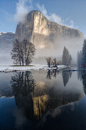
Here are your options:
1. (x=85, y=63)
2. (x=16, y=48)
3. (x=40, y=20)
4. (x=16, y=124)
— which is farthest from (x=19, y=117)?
(x=40, y=20)

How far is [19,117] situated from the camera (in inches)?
96.8

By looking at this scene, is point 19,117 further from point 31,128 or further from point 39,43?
point 39,43

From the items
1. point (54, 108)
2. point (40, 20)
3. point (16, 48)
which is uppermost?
point (40, 20)

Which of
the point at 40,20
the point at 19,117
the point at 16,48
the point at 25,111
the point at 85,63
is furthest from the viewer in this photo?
the point at 40,20

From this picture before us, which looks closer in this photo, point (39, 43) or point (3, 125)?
point (3, 125)

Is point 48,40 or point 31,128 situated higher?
point 48,40

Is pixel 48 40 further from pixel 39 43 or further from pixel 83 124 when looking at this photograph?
pixel 83 124

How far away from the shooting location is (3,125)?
208cm

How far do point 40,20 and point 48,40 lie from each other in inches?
2507

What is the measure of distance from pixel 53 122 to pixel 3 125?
1533mm

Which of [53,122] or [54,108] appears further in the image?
[54,108]

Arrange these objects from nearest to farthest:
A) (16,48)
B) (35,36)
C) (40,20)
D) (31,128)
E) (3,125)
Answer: (31,128) → (3,125) → (16,48) → (35,36) → (40,20)

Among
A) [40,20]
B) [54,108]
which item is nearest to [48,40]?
[40,20]

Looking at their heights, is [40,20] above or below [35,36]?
above
